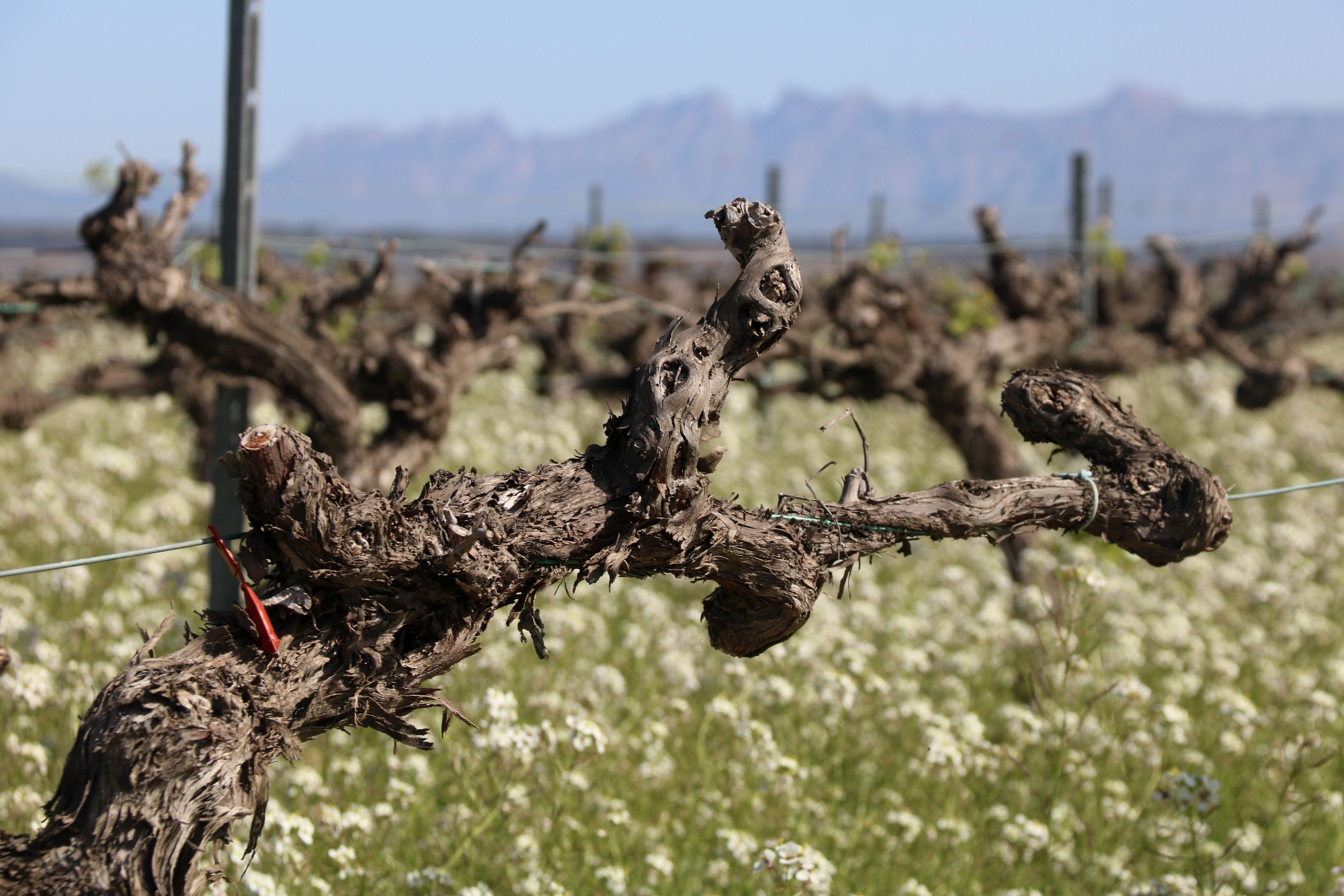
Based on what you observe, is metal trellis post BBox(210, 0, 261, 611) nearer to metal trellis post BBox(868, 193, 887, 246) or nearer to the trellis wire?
the trellis wire

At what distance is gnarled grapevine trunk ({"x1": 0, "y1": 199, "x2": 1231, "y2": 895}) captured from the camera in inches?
69.1

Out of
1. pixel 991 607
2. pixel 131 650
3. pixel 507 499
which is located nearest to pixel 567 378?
pixel 991 607

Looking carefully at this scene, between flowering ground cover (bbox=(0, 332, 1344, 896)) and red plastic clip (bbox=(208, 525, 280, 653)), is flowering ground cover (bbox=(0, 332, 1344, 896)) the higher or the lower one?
the lower one

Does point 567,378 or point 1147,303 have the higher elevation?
point 1147,303

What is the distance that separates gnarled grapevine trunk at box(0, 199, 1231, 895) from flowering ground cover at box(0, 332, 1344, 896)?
94cm

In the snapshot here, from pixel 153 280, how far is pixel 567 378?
3.25 m

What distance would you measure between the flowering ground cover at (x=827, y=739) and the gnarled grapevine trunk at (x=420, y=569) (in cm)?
94

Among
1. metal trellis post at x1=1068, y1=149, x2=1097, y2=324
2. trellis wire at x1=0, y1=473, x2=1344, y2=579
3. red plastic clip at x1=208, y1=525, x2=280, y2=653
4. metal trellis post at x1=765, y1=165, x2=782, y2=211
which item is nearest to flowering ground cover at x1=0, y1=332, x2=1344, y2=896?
trellis wire at x1=0, y1=473, x2=1344, y2=579

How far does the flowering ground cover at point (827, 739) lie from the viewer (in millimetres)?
3551

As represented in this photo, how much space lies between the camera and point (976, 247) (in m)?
8.38

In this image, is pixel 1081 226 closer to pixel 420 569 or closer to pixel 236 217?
pixel 236 217

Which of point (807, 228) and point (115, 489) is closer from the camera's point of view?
point (115, 489)

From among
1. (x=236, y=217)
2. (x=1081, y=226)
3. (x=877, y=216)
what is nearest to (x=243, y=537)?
(x=236, y=217)

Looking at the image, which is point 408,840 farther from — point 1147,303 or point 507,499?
point 1147,303
